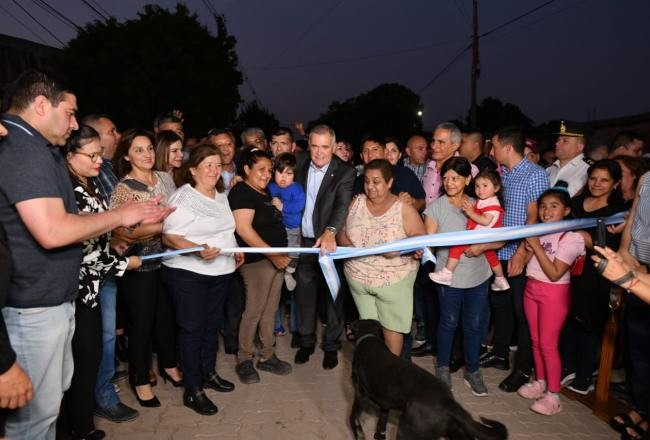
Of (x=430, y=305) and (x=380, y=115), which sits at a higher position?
(x=380, y=115)

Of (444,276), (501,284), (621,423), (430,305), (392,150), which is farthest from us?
(392,150)

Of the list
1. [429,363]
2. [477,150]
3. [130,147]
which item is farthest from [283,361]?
[477,150]

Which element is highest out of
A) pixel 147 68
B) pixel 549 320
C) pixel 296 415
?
pixel 147 68

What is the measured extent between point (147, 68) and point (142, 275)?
19.8m

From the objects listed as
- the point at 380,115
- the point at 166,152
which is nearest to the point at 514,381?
the point at 166,152

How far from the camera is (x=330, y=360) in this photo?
15.9 feet

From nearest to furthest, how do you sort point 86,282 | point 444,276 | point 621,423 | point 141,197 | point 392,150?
1. point 86,282
2. point 621,423
3. point 141,197
4. point 444,276
5. point 392,150

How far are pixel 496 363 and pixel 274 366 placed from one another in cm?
243

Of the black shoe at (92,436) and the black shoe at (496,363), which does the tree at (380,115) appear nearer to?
the black shoe at (496,363)

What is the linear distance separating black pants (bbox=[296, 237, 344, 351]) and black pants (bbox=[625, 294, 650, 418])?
A: 273 cm

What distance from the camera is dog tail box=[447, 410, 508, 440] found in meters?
2.42

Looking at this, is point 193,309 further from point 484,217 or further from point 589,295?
point 589,295

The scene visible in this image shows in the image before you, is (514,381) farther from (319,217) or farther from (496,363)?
(319,217)

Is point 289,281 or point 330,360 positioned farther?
point 289,281
